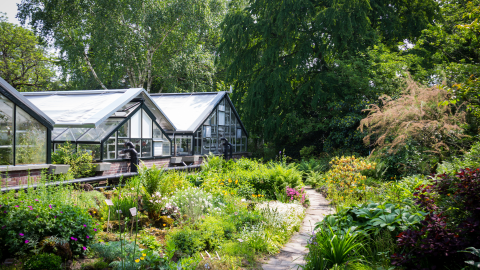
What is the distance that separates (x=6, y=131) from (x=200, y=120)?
29.9ft

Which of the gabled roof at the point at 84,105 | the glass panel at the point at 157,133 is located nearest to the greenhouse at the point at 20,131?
the gabled roof at the point at 84,105

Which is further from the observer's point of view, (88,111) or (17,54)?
(17,54)

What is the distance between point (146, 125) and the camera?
12.5 meters

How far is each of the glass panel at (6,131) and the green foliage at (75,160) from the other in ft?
5.25

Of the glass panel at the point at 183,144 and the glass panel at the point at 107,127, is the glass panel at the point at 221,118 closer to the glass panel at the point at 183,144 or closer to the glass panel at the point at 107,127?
the glass panel at the point at 183,144

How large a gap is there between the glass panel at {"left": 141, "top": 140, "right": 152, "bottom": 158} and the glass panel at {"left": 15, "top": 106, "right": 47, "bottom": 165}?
416cm

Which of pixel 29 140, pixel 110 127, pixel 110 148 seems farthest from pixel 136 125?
pixel 29 140

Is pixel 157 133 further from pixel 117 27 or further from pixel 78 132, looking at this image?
pixel 117 27

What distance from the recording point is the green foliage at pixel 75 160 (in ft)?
30.6

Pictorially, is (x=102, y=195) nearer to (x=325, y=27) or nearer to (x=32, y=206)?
(x=32, y=206)

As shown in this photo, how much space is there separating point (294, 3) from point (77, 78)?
16655 millimetres

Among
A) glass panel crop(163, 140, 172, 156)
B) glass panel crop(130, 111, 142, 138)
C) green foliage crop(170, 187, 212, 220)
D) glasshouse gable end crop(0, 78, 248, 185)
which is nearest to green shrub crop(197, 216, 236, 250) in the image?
green foliage crop(170, 187, 212, 220)

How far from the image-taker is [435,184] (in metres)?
3.70

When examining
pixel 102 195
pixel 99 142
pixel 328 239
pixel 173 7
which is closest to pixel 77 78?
pixel 173 7
